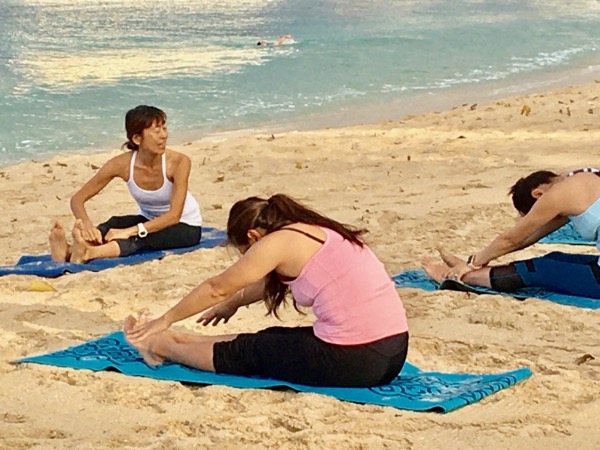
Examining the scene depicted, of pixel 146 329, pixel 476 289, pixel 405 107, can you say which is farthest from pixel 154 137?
pixel 405 107

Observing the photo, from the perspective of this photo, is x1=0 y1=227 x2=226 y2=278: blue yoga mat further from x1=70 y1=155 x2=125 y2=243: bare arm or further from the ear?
the ear

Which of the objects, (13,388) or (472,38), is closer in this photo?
(13,388)

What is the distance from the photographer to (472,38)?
87.2 feet

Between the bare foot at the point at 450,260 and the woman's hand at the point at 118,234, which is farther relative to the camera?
the woman's hand at the point at 118,234

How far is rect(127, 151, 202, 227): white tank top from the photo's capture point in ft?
22.4

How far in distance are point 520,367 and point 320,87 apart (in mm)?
14345

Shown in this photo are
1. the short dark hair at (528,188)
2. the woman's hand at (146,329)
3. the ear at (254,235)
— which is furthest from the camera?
the short dark hair at (528,188)

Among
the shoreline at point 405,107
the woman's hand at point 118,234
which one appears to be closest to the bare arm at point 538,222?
the woman's hand at point 118,234

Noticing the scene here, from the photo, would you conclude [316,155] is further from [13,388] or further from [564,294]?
[13,388]

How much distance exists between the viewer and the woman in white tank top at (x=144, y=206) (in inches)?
259

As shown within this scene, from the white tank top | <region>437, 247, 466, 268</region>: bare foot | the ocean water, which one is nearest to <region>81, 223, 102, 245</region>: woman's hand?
the white tank top

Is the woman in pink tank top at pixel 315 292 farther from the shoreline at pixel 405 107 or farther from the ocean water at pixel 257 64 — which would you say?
the ocean water at pixel 257 64

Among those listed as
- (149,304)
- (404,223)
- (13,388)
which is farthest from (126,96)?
(13,388)

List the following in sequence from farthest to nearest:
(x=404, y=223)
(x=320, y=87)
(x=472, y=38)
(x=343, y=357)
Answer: (x=472, y=38), (x=320, y=87), (x=404, y=223), (x=343, y=357)
